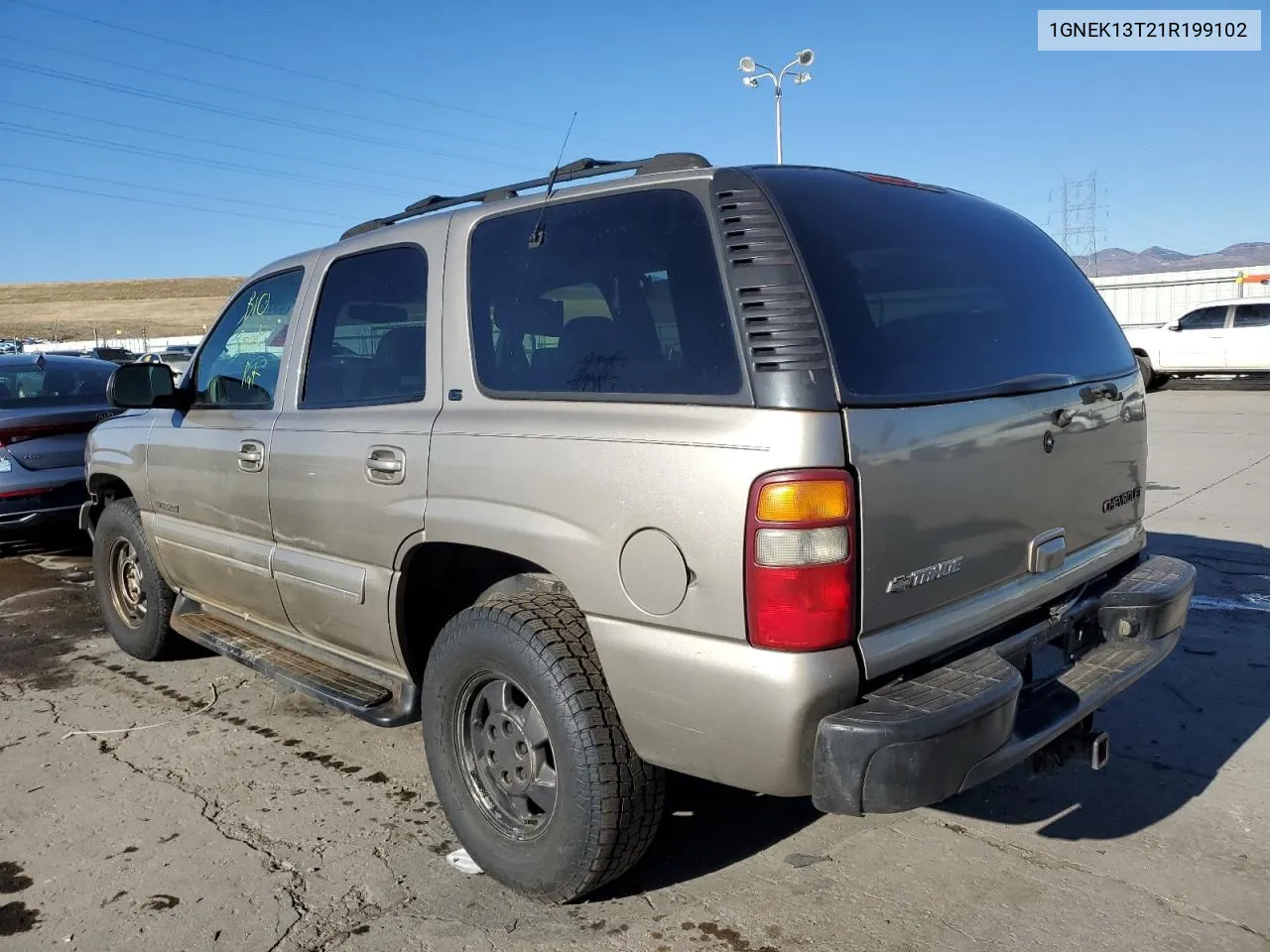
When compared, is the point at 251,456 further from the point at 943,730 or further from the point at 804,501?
the point at 943,730

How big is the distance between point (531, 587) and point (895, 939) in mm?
1379

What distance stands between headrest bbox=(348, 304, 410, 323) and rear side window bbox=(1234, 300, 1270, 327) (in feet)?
68.6

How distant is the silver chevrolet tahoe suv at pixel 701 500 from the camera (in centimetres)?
234

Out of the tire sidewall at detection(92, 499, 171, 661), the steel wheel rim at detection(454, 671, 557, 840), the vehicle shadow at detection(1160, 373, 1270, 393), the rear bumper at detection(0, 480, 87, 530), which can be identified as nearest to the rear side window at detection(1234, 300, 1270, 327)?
the vehicle shadow at detection(1160, 373, 1270, 393)

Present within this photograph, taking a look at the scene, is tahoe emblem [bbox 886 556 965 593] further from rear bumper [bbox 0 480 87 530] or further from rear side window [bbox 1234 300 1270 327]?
rear side window [bbox 1234 300 1270 327]

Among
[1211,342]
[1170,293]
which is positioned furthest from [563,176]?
[1170,293]

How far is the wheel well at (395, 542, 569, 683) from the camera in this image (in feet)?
10.2

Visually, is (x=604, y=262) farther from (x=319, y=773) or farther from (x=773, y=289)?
(x=319, y=773)

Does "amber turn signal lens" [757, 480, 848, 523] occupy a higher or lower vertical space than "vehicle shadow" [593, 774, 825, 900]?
higher

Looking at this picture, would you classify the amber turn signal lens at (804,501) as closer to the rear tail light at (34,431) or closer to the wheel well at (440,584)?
the wheel well at (440,584)

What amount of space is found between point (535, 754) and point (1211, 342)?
2130cm

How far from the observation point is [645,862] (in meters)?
3.14

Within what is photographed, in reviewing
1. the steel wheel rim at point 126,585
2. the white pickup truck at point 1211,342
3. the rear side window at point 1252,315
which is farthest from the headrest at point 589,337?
the rear side window at point 1252,315

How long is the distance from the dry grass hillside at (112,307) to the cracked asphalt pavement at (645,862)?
5880 cm
